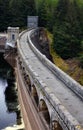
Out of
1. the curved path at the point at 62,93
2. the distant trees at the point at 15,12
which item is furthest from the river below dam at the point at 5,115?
the distant trees at the point at 15,12

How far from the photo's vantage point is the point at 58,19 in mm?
67875

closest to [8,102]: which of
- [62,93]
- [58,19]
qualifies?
[62,93]

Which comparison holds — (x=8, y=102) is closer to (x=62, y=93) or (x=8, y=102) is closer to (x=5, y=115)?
(x=5, y=115)

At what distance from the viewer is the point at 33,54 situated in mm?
48125

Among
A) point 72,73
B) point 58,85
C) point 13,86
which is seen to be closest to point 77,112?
point 58,85

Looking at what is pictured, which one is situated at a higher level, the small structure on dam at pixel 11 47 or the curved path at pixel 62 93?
the curved path at pixel 62 93

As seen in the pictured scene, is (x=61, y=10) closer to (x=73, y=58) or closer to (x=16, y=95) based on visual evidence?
(x=73, y=58)

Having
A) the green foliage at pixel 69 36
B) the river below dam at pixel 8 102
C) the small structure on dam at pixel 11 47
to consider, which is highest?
→ the green foliage at pixel 69 36

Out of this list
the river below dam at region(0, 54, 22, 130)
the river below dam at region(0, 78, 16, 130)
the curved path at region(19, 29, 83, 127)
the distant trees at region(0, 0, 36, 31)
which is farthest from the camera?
the distant trees at region(0, 0, 36, 31)

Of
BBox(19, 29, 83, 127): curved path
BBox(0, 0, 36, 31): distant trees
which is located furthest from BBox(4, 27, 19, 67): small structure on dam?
BBox(19, 29, 83, 127): curved path

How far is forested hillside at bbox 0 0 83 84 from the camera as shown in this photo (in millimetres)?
58000

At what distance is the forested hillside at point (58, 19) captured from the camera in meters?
A: 58.0

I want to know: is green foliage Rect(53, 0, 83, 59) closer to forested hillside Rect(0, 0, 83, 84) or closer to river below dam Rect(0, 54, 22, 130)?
forested hillside Rect(0, 0, 83, 84)

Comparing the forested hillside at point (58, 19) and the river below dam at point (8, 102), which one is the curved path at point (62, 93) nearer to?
the river below dam at point (8, 102)
